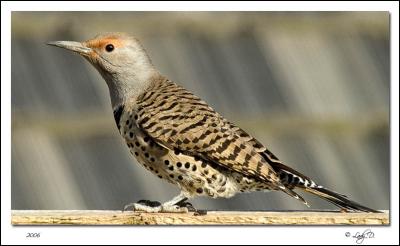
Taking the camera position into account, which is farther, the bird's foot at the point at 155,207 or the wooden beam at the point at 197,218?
the bird's foot at the point at 155,207

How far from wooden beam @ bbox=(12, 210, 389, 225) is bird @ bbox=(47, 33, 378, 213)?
7cm

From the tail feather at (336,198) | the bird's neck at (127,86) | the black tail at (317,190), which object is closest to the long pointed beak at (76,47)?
the bird's neck at (127,86)

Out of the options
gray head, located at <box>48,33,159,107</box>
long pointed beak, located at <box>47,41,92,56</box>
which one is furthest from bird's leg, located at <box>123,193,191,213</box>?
long pointed beak, located at <box>47,41,92,56</box>

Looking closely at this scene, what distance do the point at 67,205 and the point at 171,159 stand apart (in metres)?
1.11

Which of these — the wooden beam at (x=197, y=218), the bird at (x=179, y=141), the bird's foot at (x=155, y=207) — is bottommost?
the wooden beam at (x=197, y=218)

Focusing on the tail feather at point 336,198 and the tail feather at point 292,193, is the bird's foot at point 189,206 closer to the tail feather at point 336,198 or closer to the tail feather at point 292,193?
the tail feather at point 292,193

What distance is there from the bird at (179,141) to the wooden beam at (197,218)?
0.22ft

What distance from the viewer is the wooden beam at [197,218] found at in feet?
16.5

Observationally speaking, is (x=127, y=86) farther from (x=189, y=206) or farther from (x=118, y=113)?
(x=189, y=206)

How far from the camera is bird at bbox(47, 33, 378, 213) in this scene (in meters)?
5.19

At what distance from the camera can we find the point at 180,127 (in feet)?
17.4

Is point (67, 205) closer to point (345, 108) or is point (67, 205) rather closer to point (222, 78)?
point (222, 78)

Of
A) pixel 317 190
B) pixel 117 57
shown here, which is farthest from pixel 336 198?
pixel 117 57

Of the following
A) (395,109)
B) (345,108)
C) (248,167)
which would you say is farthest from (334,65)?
(248,167)
